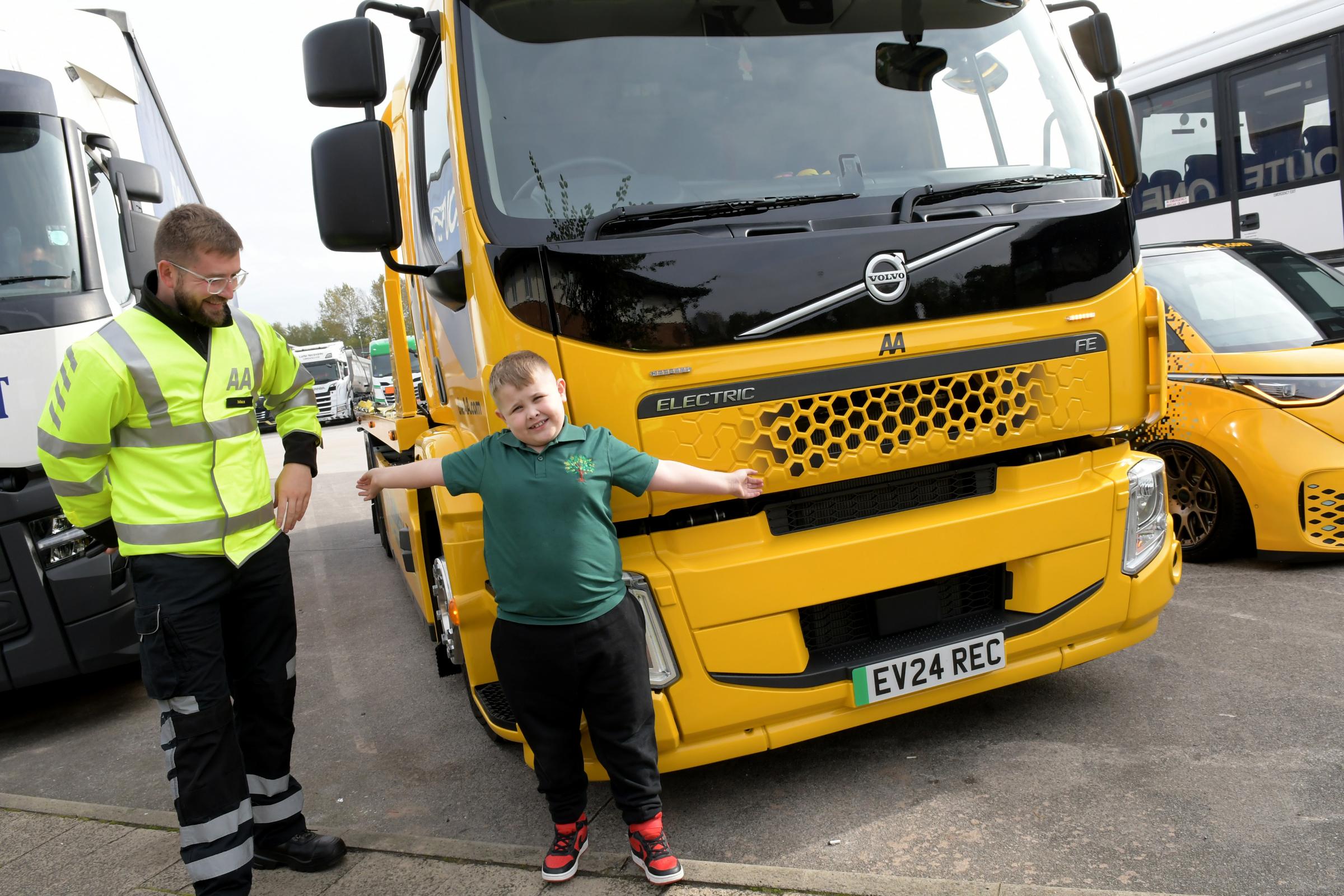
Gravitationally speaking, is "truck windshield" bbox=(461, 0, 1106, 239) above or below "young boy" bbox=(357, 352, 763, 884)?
above

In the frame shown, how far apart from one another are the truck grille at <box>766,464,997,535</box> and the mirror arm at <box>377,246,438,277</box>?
1.41 meters

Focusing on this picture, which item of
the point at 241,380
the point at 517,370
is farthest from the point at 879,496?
the point at 241,380

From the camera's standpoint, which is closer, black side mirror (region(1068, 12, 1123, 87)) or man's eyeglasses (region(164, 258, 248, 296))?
man's eyeglasses (region(164, 258, 248, 296))

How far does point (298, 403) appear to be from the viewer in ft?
10.8

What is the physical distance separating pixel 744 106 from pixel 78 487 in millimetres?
2227

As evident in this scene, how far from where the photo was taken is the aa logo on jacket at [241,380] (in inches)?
115

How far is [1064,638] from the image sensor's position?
3.29m

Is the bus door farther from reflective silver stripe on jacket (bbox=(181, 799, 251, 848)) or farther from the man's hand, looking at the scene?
reflective silver stripe on jacket (bbox=(181, 799, 251, 848))

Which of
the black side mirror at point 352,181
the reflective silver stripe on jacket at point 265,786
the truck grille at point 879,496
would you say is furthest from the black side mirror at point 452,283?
the reflective silver stripe on jacket at point 265,786

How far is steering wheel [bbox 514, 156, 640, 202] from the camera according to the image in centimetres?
293

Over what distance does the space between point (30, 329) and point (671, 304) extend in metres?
3.25

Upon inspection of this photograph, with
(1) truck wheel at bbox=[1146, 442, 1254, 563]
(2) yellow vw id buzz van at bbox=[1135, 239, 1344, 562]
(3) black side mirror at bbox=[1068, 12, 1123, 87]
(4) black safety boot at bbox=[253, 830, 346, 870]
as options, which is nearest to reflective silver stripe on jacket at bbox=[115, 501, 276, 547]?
(4) black safety boot at bbox=[253, 830, 346, 870]

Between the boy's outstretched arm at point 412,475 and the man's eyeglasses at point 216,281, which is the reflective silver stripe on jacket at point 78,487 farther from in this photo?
the boy's outstretched arm at point 412,475

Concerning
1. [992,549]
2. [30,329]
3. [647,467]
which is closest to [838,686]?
[992,549]
